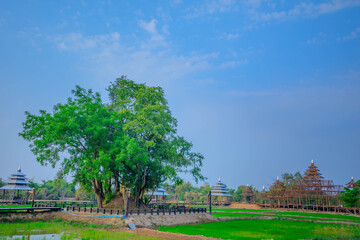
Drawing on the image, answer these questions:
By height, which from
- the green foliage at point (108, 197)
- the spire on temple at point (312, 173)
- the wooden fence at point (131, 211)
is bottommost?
the wooden fence at point (131, 211)

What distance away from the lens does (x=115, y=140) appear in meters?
31.2

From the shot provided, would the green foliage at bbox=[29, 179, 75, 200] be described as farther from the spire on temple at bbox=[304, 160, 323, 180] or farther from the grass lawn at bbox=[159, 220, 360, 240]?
the spire on temple at bbox=[304, 160, 323, 180]

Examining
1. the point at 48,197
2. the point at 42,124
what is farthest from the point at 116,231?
the point at 48,197

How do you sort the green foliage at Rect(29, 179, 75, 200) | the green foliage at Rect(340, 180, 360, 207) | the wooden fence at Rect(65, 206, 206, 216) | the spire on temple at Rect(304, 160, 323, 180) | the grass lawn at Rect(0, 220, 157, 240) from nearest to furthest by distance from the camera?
1. the grass lawn at Rect(0, 220, 157, 240)
2. the wooden fence at Rect(65, 206, 206, 216)
3. the green foliage at Rect(340, 180, 360, 207)
4. the spire on temple at Rect(304, 160, 323, 180)
5. the green foliage at Rect(29, 179, 75, 200)

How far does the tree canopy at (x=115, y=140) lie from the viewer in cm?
3011

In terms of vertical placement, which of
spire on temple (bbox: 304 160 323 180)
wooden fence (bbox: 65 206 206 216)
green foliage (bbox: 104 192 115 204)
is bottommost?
wooden fence (bbox: 65 206 206 216)

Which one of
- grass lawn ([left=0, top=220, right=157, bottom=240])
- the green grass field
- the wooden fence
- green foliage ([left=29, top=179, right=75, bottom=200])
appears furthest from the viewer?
green foliage ([left=29, top=179, right=75, bottom=200])

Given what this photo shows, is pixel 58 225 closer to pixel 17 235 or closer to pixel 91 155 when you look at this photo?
pixel 17 235

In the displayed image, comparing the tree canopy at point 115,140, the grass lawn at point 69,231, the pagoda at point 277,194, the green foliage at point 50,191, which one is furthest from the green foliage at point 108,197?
the pagoda at point 277,194

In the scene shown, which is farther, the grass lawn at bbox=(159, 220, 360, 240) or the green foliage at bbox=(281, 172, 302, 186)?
the green foliage at bbox=(281, 172, 302, 186)

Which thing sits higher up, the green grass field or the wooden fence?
the wooden fence

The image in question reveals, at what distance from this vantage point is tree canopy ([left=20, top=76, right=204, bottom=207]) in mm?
30109

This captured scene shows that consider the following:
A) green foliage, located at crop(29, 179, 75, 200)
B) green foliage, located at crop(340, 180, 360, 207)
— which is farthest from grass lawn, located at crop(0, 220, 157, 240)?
green foliage, located at crop(340, 180, 360, 207)

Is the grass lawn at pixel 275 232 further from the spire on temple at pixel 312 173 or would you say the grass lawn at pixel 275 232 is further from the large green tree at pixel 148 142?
the spire on temple at pixel 312 173
